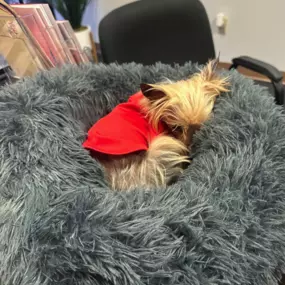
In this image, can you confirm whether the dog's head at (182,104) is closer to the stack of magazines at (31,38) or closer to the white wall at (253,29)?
the stack of magazines at (31,38)

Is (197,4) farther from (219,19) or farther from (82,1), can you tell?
(219,19)

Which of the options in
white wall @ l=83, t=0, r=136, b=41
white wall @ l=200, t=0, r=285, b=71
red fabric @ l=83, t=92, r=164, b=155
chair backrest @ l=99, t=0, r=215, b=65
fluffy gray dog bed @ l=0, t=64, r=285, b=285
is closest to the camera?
fluffy gray dog bed @ l=0, t=64, r=285, b=285

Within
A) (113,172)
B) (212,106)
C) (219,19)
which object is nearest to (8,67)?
(113,172)

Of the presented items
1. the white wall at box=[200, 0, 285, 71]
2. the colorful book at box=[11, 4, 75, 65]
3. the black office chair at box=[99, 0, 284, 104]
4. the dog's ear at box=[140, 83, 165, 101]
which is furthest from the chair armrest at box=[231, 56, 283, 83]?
the white wall at box=[200, 0, 285, 71]

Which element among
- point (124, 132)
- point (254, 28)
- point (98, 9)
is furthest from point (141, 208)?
point (98, 9)

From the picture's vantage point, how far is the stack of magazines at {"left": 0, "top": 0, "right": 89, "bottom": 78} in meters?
1.34

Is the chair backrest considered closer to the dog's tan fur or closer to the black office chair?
the black office chair

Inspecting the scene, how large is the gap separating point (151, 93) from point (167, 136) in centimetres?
14

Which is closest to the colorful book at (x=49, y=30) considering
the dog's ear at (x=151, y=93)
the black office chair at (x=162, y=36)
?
the black office chair at (x=162, y=36)

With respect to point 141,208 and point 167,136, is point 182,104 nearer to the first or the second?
point 167,136

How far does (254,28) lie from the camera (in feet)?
7.61

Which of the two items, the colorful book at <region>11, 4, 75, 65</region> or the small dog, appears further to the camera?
the colorful book at <region>11, 4, 75, 65</region>

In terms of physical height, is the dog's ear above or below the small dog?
above

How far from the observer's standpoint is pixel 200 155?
951 millimetres
